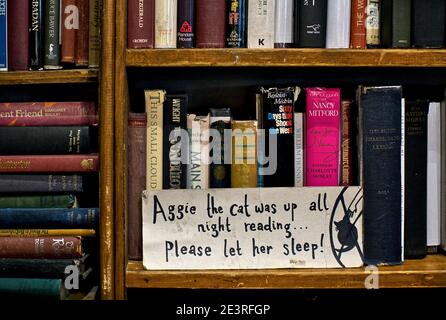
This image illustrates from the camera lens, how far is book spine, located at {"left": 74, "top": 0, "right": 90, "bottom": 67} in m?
0.97

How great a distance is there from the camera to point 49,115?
99 cm

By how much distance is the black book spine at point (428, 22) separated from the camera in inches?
37.2

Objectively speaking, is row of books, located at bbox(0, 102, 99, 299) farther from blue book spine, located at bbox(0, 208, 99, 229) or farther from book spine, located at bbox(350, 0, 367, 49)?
book spine, located at bbox(350, 0, 367, 49)

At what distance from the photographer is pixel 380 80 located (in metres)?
1.16

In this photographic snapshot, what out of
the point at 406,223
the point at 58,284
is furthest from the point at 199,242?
the point at 406,223

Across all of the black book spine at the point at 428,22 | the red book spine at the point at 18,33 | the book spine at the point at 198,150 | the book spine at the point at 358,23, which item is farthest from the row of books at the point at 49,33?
the black book spine at the point at 428,22

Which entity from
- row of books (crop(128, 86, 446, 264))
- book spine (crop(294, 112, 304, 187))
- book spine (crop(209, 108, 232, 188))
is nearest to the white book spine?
row of books (crop(128, 86, 446, 264))

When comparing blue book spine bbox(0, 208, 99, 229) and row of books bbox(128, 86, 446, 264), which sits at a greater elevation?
row of books bbox(128, 86, 446, 264)

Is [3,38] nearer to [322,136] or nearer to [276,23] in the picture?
[276,23]

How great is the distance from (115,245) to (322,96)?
1.49 feet

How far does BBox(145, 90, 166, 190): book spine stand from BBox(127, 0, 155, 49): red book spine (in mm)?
89

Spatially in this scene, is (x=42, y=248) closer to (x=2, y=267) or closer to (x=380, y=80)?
(x=2, y=267)

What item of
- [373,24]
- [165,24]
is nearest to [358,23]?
[373,24]
